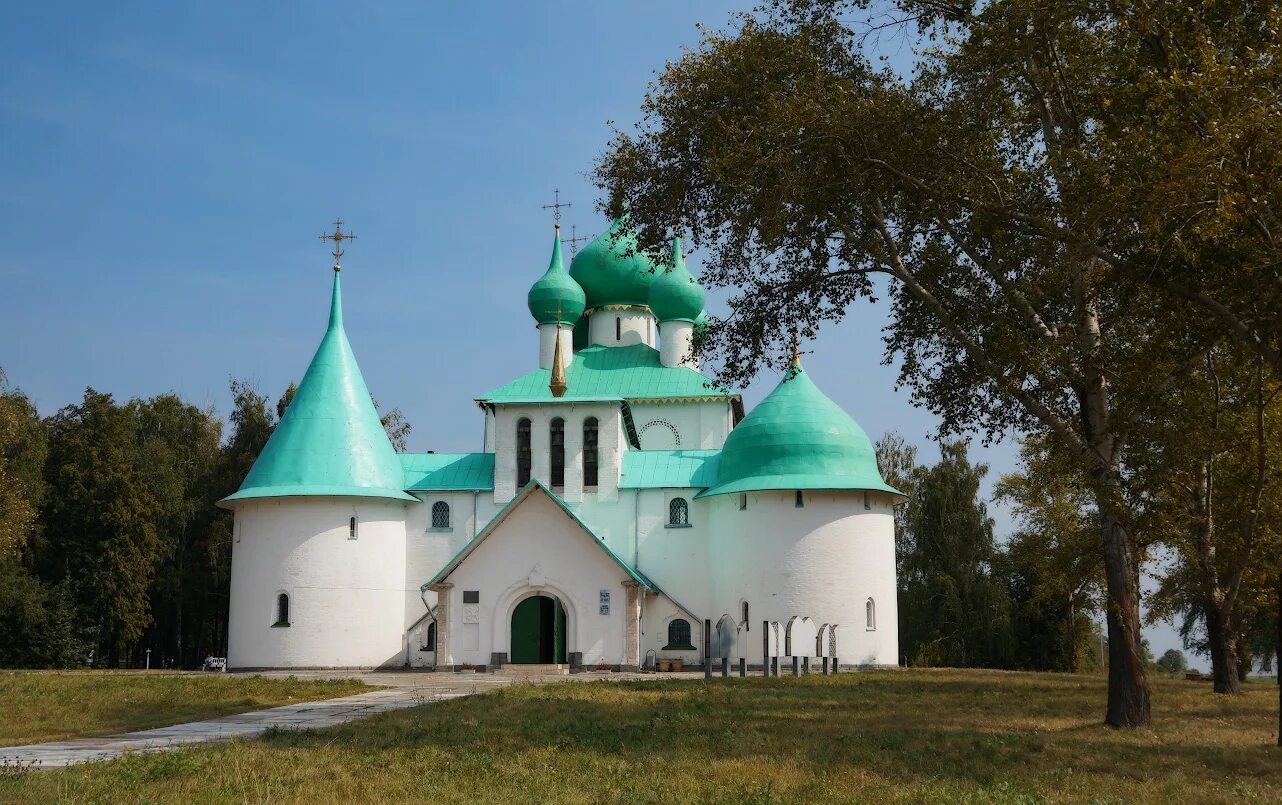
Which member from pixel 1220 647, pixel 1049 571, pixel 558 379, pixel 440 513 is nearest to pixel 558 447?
pixel 558 379

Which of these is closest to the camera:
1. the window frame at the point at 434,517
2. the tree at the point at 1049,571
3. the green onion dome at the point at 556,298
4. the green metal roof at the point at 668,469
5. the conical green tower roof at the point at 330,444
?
the tree at the point at 1049,571

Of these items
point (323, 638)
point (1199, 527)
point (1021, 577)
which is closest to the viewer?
point (1199, 527)

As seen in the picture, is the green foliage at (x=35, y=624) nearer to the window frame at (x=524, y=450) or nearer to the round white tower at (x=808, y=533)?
the window frame at (x=524, y=450)

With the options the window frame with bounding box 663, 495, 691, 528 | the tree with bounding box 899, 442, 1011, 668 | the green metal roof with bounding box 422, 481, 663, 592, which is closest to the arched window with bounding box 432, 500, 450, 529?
the green metal roof with bounding box 422, 481, 663, 592

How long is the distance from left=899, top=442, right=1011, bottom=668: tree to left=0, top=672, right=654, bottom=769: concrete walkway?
20789mm

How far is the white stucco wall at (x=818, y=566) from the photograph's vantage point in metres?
31.8

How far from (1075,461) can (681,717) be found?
5.70 meters

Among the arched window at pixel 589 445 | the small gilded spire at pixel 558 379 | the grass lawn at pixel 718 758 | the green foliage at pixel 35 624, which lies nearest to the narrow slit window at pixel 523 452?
the small gilded spire at pixel 558 379

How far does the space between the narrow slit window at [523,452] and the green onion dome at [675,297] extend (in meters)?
6.05

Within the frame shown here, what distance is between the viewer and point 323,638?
32344 millimetres

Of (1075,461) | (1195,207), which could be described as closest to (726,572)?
(1075,461)

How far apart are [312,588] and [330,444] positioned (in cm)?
376

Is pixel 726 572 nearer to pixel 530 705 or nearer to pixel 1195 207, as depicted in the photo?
pixel 530 705

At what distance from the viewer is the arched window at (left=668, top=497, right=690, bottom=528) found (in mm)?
A: 34438
